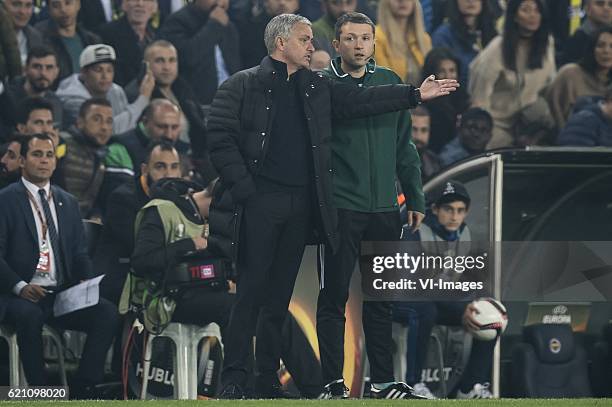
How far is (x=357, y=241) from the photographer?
24.3ft

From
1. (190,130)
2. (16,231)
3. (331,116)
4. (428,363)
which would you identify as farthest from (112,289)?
(331,116)

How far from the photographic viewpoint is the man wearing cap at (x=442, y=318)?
941 centimetres

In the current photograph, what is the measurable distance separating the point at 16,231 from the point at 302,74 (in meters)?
2.64

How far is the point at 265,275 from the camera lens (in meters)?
7.29

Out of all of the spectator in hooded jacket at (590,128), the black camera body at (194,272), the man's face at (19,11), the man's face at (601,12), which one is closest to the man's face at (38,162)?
the black camera body at (194,272)

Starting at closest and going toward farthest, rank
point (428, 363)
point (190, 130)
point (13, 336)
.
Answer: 1. point (13, 336)
2. point (428, 363)
3. point (190, 130)

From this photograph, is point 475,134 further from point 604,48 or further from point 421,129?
point 604,48

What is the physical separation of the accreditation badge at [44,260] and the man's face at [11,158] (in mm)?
641

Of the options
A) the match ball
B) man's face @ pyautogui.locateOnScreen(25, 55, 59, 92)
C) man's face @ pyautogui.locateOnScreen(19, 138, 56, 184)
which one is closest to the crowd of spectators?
man's face @ pyautogui.locateOnScreen(25, 55, 59, 92)

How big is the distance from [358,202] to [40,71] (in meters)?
3.47

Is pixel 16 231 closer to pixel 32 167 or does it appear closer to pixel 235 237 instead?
pixel 32 167

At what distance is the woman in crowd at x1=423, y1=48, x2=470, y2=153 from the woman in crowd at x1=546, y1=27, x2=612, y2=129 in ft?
2.17

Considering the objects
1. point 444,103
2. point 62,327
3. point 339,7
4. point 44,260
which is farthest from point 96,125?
point 444,103

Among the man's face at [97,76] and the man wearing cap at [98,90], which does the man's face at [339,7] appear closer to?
the man wearing cap at [98,90]
